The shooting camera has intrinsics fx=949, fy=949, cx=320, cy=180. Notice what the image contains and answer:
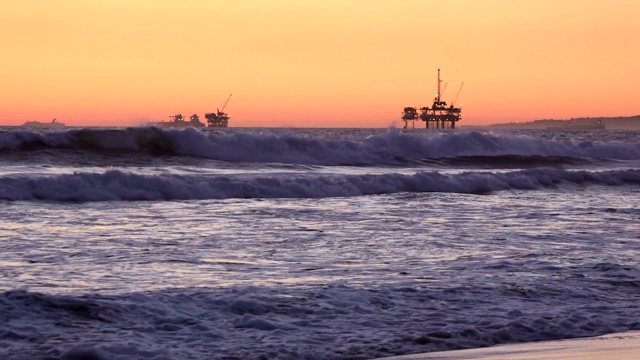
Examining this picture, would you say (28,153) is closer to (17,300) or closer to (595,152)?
(17,300)

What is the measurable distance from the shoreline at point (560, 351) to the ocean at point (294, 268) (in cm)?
15

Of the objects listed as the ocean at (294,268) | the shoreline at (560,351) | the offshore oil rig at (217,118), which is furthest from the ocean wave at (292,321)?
the offshore oil rig at (217,118)

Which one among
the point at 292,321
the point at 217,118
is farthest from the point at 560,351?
the point at 217,118

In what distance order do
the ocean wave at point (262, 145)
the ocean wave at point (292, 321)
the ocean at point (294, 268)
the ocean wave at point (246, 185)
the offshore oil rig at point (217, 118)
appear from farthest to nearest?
the offshore oil rig at point (217, 118) → the ocean wave at point (262, 145) → the ocean wave at point (246, 185) → the ocean at point (294, 268) → the ocean wave at point (292, 321)

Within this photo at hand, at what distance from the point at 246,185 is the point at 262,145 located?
11834mm

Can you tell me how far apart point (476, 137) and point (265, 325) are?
103 ft

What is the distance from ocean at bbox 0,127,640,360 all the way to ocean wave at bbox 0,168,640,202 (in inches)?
2.3

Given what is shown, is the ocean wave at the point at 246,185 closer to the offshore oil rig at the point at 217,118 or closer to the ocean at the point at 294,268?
the ocean at the point at 294,268

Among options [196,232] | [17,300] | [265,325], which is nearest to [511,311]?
[265,325]

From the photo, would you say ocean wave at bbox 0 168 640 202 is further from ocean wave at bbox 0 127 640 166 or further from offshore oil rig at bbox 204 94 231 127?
offshore oil rig at bbox 204 94 231 127

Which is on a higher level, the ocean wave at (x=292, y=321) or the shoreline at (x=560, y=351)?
the ocean wave at (x=292, y=321)

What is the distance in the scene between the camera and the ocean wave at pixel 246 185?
1627 cm

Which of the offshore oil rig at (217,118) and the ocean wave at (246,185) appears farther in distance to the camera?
the offshore oil rig at (217,118)

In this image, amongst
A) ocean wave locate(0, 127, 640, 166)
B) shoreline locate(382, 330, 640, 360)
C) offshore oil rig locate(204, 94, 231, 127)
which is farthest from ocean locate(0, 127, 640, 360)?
offshore oil rig locate(204, 94, 231, 127)
